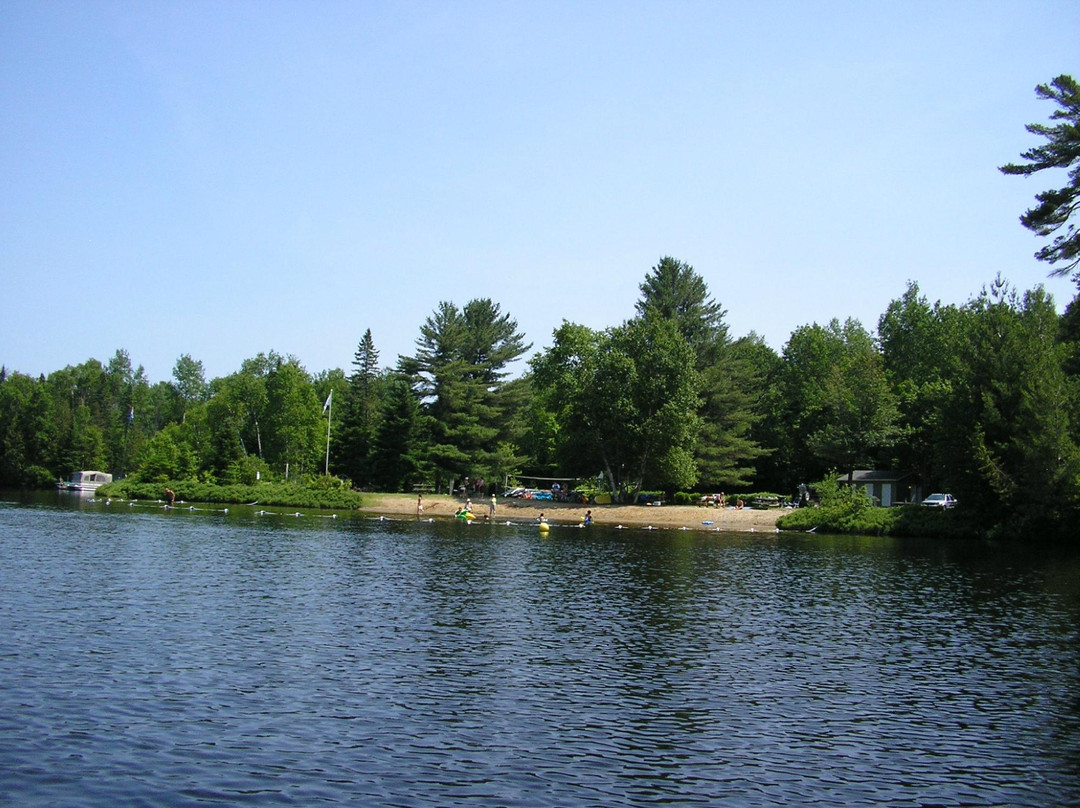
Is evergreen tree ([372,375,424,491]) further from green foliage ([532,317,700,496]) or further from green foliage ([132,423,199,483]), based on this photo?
green foliage ([132,423,199,483])

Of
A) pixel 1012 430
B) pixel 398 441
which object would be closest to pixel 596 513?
pixel 398 441

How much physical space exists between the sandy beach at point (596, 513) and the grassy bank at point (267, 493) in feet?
8.78

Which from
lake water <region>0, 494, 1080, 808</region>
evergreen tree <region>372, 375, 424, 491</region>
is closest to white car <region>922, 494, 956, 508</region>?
lake water <region>0, 494, 1080, 808</region>

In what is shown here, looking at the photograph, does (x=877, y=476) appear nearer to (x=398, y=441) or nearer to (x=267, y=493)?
(x=398, y=441)

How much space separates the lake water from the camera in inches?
572

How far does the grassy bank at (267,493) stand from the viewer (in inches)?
3548

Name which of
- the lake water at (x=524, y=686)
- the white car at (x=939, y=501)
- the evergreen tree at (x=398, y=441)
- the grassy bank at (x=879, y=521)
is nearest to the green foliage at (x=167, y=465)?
the evergreen tree at (x=398, y=441)

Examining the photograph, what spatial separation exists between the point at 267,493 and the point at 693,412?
43.9m

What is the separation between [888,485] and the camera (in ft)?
275

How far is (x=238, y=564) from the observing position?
40375mm

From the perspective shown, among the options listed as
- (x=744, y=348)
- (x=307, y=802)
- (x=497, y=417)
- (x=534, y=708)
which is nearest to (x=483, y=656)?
(x=534, y=708)

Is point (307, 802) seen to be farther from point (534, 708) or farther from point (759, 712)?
point (759, 712)

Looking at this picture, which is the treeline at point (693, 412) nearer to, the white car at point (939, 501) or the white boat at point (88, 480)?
the white car at point (939, 501)

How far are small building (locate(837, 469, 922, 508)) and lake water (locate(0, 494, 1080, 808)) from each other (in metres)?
42.7
